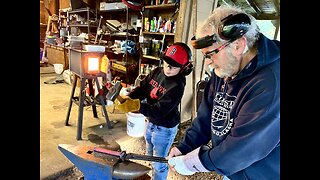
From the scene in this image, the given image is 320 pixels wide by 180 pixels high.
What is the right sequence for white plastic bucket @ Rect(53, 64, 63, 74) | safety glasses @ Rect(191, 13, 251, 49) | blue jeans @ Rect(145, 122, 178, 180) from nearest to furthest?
safety glasses @ Rect(191, 13, 251, 49)
blue jeans @ Rect(145, 122, 178, 180)
white plastic bucket @ Rect(53, 64, 63, 74)

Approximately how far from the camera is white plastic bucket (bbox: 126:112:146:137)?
302cm

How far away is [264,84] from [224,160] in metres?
0.31

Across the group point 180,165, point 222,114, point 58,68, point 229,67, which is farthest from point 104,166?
point 58,68

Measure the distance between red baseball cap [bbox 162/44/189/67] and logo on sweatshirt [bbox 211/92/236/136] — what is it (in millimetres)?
655

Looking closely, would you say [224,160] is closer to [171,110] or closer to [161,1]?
[171,110]

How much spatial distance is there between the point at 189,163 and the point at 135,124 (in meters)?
2.13

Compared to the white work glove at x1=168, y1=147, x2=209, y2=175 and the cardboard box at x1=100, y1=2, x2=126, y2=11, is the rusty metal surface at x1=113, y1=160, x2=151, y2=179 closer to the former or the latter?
the white work glove at x1=168, y1=147, x2=209, y2=175

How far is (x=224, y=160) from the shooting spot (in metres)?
0.85

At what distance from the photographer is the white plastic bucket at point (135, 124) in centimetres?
302

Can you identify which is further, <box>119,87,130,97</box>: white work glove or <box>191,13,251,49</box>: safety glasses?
<box>119,87,130,97</box>: white work glove

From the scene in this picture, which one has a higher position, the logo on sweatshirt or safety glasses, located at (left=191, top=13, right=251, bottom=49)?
safety glasses, located at (left=191, top=13, right=251, bottom=49)

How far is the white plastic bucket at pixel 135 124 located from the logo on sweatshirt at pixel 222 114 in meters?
2.04

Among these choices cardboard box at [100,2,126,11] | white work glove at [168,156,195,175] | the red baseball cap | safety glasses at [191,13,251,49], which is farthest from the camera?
cardboard box at [100,2,126,11]

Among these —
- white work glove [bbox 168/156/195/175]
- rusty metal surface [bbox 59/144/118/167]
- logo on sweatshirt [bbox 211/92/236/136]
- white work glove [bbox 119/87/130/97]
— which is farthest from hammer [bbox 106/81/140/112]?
logo on sweatshirt [bbox 211/92/236/136]
